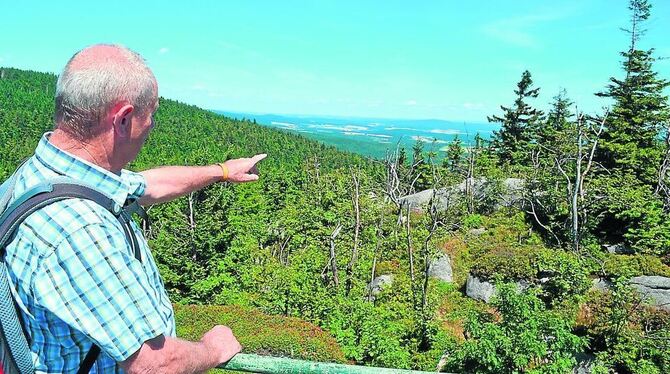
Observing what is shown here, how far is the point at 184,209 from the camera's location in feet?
77.2

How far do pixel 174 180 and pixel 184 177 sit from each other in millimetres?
69

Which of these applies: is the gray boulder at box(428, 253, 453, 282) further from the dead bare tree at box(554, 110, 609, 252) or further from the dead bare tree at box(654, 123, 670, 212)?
the dead bare tree at box(654, 123, 670, 212)

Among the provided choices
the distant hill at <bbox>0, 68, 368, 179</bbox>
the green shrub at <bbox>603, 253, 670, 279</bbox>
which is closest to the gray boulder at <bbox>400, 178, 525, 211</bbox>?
the green shrub at <bbox>603, 253, 670, 279</bbox>

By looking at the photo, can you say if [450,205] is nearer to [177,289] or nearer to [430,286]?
[430,286]

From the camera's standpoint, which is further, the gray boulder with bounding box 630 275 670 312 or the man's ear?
the gray boulder with bounding box 630 275 670 312

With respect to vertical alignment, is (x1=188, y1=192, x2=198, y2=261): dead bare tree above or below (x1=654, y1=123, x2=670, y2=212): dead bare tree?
below

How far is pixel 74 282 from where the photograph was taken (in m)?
1.29

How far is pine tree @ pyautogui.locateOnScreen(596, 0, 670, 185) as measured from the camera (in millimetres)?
25438

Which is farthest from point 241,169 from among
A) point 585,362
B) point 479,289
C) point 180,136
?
point 180,136

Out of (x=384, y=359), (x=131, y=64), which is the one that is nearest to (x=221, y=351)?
(x=131, y=64)

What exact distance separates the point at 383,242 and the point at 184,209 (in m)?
9.03

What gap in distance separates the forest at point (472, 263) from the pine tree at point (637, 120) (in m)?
0.08

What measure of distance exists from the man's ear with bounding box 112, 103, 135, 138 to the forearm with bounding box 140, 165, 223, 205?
969 millimetres

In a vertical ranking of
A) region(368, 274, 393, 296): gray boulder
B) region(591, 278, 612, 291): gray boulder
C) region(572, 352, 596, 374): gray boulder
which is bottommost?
region(368, 274, 393, 296): gray boulder
